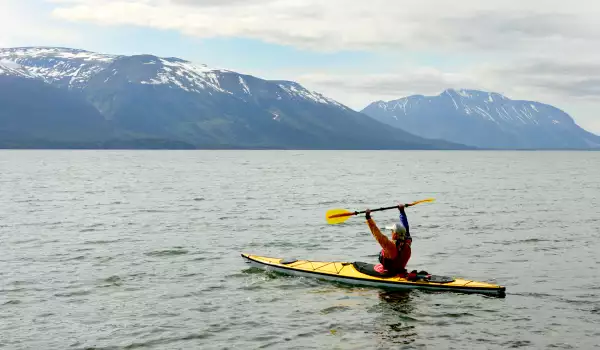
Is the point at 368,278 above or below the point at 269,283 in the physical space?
above

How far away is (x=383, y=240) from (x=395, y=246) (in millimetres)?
680

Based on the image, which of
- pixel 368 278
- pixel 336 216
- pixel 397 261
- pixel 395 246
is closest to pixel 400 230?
pixel 395 246

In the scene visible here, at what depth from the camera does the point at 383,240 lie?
22.2 metres

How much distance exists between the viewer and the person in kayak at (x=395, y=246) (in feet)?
73.5

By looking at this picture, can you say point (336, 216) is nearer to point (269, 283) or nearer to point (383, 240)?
point (269, 283)

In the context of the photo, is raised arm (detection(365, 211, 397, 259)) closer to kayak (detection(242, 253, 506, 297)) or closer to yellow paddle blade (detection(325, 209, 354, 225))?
kayak (detection(242, 253, 506, 297))

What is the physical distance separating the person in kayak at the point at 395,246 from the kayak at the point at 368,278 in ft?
1.20

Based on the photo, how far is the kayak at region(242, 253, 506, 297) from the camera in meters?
21.9

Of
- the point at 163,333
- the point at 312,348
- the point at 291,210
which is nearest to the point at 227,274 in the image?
the point at 163,333

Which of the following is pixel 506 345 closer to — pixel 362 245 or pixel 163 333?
pixel 163 333

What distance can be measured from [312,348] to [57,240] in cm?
2198

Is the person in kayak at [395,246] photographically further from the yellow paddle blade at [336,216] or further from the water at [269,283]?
the yellow paddle blade at [336,216]

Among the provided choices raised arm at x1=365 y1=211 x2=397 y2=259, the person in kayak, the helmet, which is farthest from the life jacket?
the helmet

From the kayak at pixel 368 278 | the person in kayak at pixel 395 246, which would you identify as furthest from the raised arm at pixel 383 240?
the kayak at pixel 368 278
